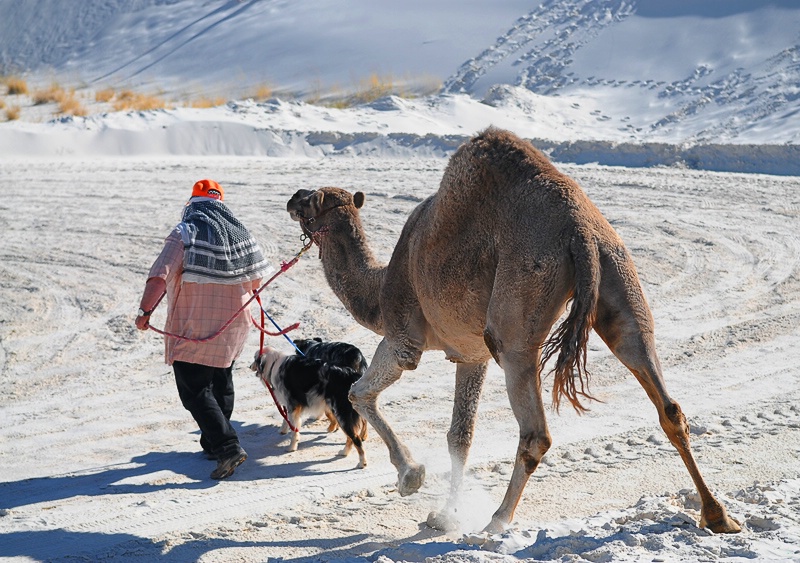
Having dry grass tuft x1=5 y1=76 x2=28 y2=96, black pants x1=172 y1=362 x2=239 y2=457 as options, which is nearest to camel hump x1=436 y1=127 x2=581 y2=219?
black pants x1=172 y1=362 x2=239 y2=457

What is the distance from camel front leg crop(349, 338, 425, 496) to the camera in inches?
248

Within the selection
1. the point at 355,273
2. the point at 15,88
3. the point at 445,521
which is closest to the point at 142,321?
the point at 355,273

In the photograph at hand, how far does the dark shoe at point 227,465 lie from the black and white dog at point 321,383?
737mm

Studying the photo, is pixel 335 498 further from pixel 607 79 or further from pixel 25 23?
pixel 25 23

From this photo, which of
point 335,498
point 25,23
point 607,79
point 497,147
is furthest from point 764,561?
point 25,23

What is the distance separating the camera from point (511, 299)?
17.0 feet

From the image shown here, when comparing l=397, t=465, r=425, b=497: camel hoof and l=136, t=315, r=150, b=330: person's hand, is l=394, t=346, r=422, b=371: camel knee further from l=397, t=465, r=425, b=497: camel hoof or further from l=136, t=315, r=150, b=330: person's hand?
l=136, t=315, r=150, b=330: person's hand

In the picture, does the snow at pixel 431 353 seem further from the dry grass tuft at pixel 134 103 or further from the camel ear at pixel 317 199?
the camel ear at pixel 317 199

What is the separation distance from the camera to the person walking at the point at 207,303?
7000mm

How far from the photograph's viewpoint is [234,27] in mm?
47188

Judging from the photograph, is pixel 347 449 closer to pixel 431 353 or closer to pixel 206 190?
pixel 206 190

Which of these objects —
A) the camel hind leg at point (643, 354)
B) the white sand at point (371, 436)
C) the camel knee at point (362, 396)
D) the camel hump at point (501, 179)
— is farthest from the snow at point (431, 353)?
the camel hump at point (501, 179)

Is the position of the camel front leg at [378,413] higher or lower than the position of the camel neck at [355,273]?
lower

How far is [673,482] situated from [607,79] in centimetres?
2249
